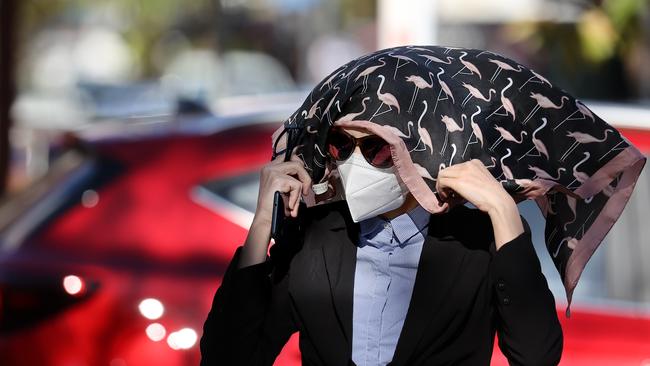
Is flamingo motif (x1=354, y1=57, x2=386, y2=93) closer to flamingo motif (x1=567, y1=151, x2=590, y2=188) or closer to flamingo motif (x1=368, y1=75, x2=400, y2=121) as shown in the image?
flamingo motif (x1=368, y1=75, x2=400, y2=121)

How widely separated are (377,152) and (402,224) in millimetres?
167

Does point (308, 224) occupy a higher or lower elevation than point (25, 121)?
higher

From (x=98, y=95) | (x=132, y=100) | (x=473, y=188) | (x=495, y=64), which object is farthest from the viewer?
(x=98, y=95)

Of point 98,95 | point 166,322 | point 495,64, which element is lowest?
point 98,95

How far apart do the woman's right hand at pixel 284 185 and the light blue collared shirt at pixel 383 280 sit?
15 centimetres

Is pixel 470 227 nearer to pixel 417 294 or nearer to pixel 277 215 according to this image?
pixel 417 294

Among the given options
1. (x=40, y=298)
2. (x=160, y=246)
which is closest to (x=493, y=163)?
(x=160, y=246)

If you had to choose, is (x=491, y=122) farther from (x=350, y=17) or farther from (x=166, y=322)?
(x=350, y=17)

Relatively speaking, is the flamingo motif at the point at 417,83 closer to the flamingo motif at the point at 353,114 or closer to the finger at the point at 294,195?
the flamingo motif at the point at 353,114

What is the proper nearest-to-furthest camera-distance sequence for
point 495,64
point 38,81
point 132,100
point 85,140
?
point 495,64 < point 85,140 < point 132,100 < point 38,81

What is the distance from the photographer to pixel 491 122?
7.84 ft

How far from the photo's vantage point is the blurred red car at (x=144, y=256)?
11.9 ft

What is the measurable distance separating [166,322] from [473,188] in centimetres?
158

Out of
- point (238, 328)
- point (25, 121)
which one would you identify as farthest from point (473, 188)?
point (25, 121)
